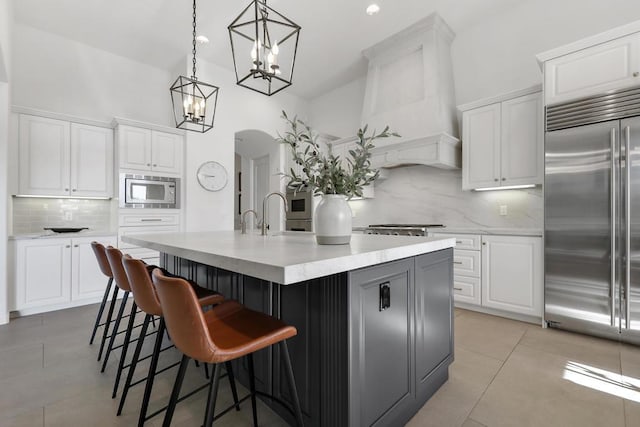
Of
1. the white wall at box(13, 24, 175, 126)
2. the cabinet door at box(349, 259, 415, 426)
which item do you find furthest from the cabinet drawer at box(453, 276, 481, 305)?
the white wall at box(13, 24, 175, 126)

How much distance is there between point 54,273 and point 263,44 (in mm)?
3526

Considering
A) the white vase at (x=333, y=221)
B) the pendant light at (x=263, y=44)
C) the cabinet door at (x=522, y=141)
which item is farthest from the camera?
the cabinet door at (x=522, y=141)

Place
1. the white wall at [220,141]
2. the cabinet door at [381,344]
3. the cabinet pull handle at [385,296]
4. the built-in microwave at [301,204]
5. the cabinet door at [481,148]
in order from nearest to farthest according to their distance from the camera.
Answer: the cabinet door at [381,344] < the cabinet pull handle at [385,296] < the cabinet door at [481,148] < the white wall at [220,141] < the built-in microwave at [301,204]

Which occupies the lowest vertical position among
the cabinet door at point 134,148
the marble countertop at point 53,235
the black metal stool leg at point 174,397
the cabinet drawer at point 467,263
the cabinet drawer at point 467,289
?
the cabinet drawer at point 467,289

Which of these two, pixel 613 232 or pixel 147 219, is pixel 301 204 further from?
pixel 613 232

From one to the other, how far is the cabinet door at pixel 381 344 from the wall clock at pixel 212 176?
157 inches

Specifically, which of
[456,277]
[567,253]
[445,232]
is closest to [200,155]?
[445,232]

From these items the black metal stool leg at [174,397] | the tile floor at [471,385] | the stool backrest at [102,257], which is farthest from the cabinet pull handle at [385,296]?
the stool backrest at [102,257]

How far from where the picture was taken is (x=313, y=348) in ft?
4.40

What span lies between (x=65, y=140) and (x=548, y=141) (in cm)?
534

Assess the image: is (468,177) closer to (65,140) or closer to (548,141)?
(548,141)

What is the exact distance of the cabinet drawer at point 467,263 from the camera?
3.32m

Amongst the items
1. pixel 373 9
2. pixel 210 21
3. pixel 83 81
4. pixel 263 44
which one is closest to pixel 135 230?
pixel 83 81

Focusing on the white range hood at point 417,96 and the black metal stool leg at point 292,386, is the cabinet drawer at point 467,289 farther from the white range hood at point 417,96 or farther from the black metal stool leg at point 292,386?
the black metal stool leg at point 292,386
